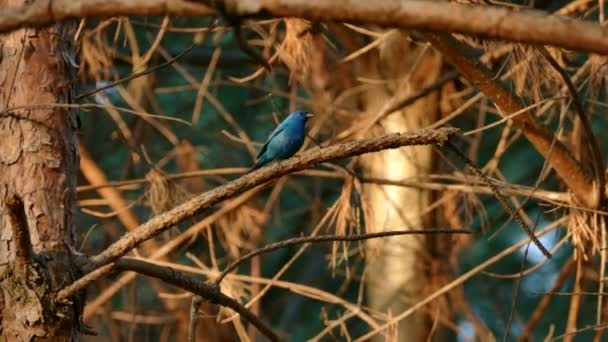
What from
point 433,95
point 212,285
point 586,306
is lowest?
point 586,306

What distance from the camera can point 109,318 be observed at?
277 inches

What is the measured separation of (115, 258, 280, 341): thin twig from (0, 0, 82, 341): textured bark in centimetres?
21

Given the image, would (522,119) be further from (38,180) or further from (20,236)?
(20,236)

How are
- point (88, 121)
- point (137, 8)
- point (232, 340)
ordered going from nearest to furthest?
1. point (137, 8)
2. point (232, 340)
3. point (88, 121)

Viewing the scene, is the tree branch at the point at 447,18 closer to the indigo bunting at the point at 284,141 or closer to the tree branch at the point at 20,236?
the tree branch at the point at 20,236

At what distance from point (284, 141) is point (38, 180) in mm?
2149

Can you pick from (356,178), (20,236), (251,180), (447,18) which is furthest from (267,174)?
(356,178)

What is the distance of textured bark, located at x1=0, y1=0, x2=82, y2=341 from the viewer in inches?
122

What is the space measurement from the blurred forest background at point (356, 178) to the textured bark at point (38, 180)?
0.50 feet

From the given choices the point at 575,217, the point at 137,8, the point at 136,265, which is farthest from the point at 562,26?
the point at 575,217

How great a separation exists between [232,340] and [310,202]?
1.17 metres

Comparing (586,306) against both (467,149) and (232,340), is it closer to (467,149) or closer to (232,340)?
(467,149)

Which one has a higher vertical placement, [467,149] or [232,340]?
[467,149]

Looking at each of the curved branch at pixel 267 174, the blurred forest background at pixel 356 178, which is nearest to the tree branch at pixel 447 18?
the curved branch at pixel 267 174
